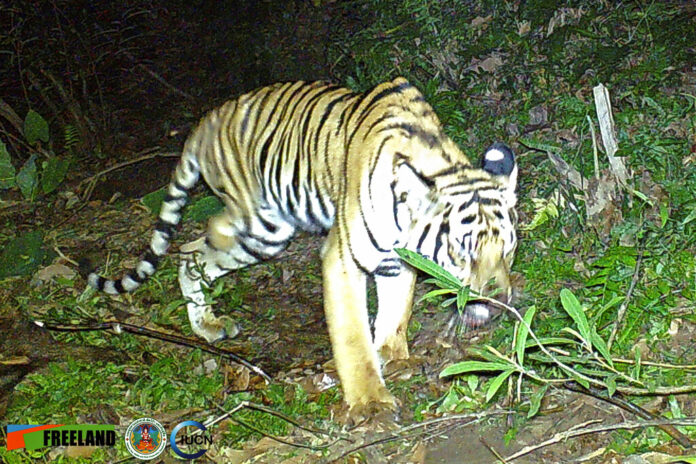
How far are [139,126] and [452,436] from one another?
5782 millimetres

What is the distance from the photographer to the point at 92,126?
7574mm

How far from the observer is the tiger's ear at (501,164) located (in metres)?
3.34

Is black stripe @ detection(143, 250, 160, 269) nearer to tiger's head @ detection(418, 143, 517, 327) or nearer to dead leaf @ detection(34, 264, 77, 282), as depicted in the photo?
dead leaf @ detection(34, 264, 77, 282)

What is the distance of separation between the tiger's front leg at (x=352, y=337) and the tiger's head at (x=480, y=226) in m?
0.34

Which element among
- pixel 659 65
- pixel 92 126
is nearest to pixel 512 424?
pixel 659 65

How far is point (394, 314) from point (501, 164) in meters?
0.94

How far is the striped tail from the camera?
14.8 feet

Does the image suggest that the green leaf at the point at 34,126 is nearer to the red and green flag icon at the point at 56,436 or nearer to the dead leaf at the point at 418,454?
the red and green flag icon at the point at 56,436

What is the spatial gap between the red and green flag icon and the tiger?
93 cm

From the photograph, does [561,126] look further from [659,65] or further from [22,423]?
Result: [22,423]

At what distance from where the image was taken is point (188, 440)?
11.1ft

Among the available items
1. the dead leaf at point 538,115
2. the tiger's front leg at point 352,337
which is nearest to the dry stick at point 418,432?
the tiger's front leg at point 352,337

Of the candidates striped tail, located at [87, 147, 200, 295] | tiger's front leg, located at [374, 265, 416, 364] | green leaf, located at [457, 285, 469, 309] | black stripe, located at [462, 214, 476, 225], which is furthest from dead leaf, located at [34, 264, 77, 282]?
green leaf, located at [457, 285, 469, 309]

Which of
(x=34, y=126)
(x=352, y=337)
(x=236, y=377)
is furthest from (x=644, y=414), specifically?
(x=34, y=126)
